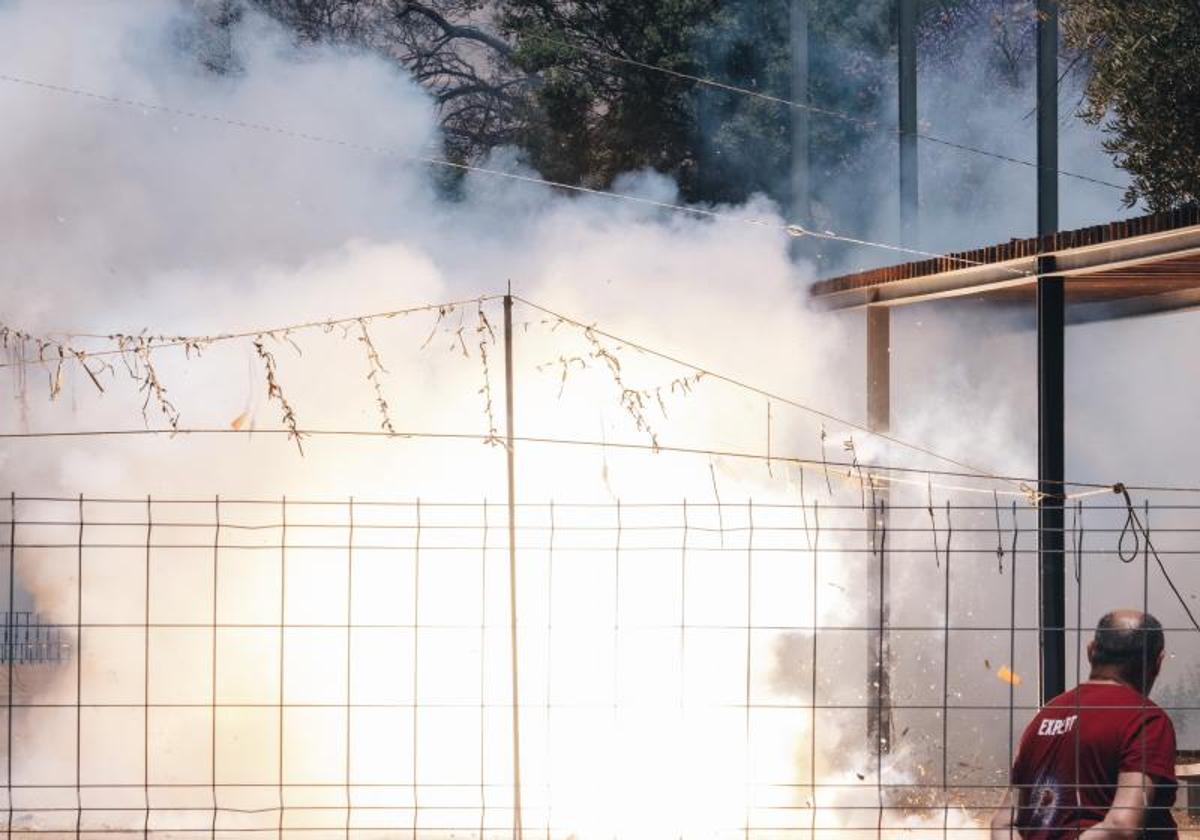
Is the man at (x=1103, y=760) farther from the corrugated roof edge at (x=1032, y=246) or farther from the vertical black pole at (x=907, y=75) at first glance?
the vertical black pole at (x=907, y=75)

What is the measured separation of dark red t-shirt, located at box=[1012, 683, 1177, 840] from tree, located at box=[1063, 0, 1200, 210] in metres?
7.22

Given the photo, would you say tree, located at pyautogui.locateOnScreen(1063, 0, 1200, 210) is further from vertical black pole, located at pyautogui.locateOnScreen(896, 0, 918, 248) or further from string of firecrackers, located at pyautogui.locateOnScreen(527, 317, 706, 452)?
string of firecrackers, located at pyautogui.locateOnScreen(527, 317, 706, 452)

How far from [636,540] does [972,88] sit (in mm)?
16547

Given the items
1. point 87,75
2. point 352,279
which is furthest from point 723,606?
point 87,75

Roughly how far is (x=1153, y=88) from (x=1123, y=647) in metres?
7.31

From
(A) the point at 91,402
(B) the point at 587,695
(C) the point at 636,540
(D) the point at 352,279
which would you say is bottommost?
(B) the point at 587,695

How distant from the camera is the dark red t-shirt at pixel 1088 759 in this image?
525cm

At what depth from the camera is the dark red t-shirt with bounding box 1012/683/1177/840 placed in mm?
5254

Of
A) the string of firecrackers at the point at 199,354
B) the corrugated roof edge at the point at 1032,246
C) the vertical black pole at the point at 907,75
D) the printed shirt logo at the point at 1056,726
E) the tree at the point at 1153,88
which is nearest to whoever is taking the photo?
the printed shirt logo at the point at 1056,726

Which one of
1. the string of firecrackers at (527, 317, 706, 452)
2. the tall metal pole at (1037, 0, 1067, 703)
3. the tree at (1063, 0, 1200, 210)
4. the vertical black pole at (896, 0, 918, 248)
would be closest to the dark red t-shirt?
the tall metal pole at (1037, 0, 1067, 703)

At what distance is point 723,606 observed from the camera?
11.6 meters

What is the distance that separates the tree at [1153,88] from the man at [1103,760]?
276 inches

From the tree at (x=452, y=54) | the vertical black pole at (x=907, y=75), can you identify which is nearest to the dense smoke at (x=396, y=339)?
the vertical black pole at (x=907, y=75)

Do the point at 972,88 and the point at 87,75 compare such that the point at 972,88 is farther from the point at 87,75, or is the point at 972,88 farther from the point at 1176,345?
the point at 87,75
